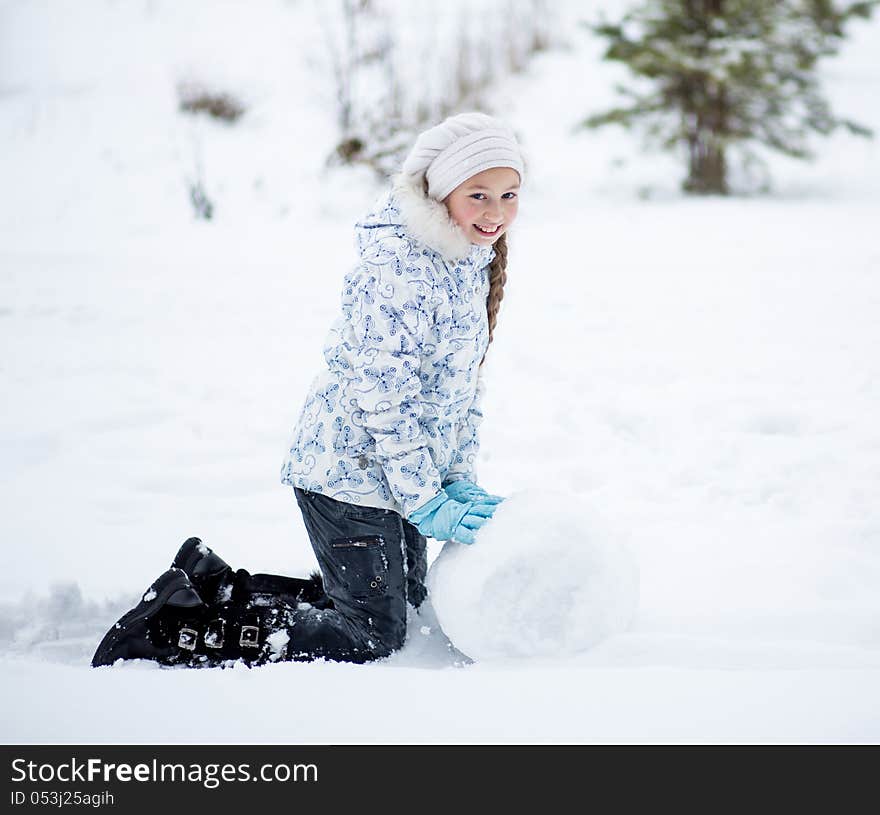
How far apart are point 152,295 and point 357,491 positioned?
3.14 m

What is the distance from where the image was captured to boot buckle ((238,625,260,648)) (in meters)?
2.10

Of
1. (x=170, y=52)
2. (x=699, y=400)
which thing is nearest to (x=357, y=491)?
(x=699, y=400)

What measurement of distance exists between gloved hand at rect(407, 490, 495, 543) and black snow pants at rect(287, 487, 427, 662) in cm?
15

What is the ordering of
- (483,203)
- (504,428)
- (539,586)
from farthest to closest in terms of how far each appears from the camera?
(504,428) < (483,203) < (539,586)

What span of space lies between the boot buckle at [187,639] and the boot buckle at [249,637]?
0.11 m

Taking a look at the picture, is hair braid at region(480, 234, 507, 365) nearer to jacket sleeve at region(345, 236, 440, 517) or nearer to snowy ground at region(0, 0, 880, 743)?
jacket sleeve at region(345, 236, 440, 517)

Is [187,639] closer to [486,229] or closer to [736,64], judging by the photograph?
[486,229]

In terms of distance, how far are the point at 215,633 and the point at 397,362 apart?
32.2 inches

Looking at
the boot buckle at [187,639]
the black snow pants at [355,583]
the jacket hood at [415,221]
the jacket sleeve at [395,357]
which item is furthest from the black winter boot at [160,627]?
the jacket hood at [415,221]

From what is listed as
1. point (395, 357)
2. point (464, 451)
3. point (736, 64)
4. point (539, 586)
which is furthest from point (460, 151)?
point (736, 64)

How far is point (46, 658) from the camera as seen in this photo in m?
2.15

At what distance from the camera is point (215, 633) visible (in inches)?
82.7
